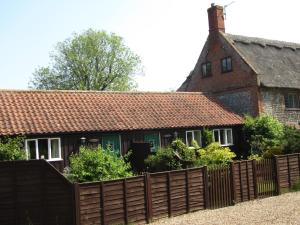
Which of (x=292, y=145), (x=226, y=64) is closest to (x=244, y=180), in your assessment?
(x=292, y=145)

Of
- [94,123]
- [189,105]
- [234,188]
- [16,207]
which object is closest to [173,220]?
[234,188]

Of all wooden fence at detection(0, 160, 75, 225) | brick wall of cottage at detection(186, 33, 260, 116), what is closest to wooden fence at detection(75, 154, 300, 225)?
wooden fence at detection(0, 160, 75, 225)

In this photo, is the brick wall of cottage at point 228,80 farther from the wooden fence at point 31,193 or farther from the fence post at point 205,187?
the wooden fence at point 31,193

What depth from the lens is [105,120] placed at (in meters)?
25.2

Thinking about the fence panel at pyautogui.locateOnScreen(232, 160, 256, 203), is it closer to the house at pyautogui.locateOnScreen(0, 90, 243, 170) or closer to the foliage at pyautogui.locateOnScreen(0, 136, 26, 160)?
the house at pyautogui.locateOnScreen(0, 90, 243, 170)

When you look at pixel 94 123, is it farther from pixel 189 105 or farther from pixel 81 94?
pixel 189 105

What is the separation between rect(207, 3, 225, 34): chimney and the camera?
36156 millimetres

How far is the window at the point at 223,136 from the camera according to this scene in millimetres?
30078

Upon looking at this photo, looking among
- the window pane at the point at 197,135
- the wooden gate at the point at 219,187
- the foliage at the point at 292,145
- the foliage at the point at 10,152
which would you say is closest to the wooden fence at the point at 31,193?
the foliage at the point at 10,152

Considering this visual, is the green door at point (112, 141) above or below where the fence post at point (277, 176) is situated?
above

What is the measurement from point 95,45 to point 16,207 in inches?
1688

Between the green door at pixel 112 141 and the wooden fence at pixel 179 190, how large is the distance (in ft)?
28.6

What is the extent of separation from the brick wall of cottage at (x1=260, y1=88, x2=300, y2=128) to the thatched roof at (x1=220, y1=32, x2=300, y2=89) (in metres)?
0.65

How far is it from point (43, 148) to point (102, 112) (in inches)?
183
